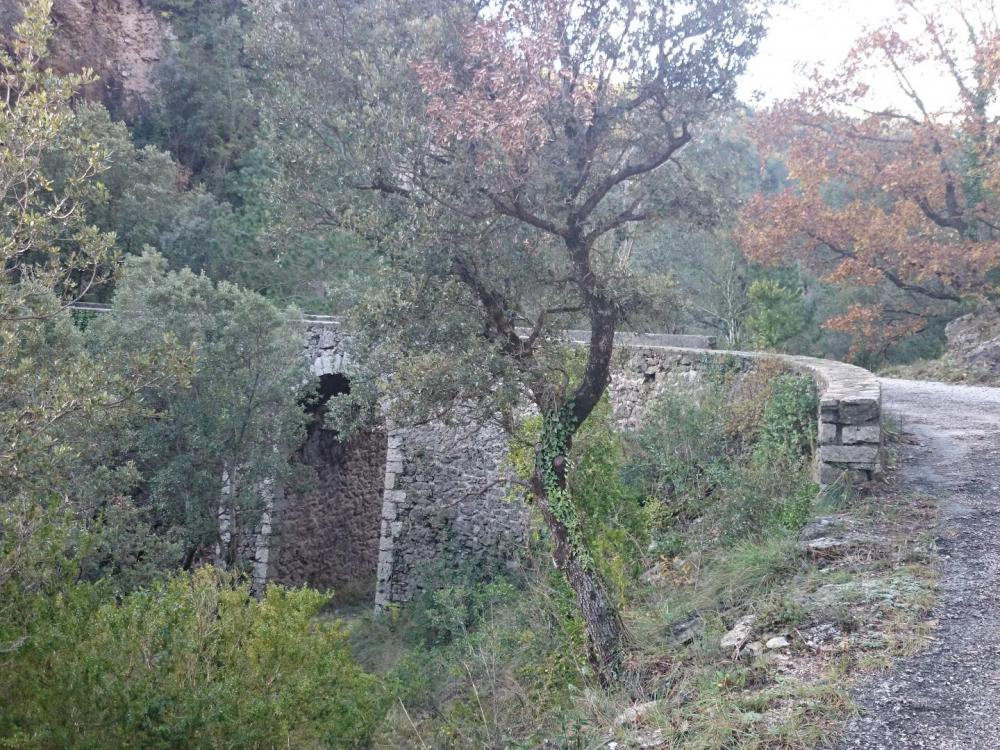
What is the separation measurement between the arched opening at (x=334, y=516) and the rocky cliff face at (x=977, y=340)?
10233 mm

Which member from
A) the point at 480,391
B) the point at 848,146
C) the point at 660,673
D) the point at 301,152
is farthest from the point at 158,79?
the point at 660,673

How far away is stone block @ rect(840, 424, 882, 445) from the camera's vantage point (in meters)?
6.17

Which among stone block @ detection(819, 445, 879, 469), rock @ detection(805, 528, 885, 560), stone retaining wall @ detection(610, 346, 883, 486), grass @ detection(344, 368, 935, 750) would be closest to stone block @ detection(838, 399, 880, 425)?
stone retaining wall @ detection(610, 346, 883, 486)

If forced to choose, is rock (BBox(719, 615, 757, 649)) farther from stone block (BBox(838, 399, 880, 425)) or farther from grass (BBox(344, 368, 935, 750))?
stone block (BBox(838, 399, 880, 425))

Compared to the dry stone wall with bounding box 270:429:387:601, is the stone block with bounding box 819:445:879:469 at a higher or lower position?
higher

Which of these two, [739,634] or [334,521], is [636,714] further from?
[334,521]

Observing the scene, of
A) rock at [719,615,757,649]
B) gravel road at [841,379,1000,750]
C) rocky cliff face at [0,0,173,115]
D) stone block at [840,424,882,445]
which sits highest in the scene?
rocky cliff face at [0,0,173,115]

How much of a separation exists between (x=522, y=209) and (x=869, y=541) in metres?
3.02

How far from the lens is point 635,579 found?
717 cm

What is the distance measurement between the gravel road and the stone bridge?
25.0 inches

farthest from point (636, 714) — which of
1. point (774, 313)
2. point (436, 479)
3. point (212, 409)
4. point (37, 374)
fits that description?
point (774, 313)

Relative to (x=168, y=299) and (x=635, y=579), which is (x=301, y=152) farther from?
(x=168, y=299)

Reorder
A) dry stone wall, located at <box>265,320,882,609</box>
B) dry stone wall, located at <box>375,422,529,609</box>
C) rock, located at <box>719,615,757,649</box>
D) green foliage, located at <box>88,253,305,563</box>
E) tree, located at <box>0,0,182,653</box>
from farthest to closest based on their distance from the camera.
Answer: dry stone wall, located at <box>375,422,529,609</box> < green foliage, located at <box>88,253,305,563</box> < dry stone wall, located at <box>265,320,882,609</box> < rock, located at <box>719,615,757,649</box> < tree, located at <box>0,0,182,653</box>

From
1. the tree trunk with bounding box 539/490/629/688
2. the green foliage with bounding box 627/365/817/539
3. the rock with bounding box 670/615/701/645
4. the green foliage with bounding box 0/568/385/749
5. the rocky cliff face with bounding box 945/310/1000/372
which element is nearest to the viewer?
the green foliage with bounding box 0/568/385/749
